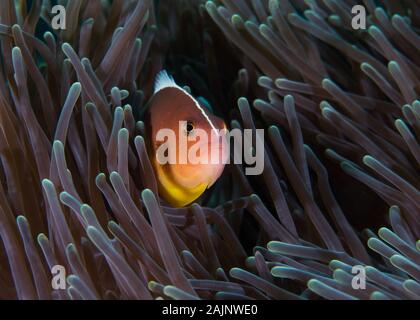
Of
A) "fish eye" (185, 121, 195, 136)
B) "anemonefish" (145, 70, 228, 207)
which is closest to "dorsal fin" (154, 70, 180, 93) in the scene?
"anemonefish" (145, 70, 228, 207)

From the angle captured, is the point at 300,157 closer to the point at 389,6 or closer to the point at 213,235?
the point at 213,235

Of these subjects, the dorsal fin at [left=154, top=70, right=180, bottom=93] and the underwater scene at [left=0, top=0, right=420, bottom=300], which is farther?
the dorsal fin at [left=154, top=70, right=180, bottom=93]

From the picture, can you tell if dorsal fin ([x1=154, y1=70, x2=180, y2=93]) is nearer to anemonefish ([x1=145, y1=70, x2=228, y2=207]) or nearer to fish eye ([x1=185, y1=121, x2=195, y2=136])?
anemonefish ([x1=145, y1=70, x2=228, y2=207])

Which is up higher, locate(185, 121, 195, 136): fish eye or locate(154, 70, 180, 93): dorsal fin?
locate(154, 70, 180, 93): dorsal fin

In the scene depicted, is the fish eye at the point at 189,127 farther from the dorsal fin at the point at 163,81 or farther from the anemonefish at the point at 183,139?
the dorsal fin at the point at 163,81

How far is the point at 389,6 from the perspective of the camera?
170 cm

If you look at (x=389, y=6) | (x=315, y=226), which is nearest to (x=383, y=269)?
(x=315, y=226)

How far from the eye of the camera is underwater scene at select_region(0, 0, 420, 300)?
3.69ft

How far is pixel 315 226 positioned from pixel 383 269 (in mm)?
174

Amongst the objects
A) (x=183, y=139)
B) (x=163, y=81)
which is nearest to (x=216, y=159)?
(x=183, y=139)

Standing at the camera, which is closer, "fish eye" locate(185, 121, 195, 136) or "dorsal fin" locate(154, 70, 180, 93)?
"fish eye" locate(185, 121, 195, 136)

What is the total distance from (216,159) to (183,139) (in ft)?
0.34

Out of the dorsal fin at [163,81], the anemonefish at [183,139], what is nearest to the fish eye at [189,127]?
the anemonefish at [183,139]
